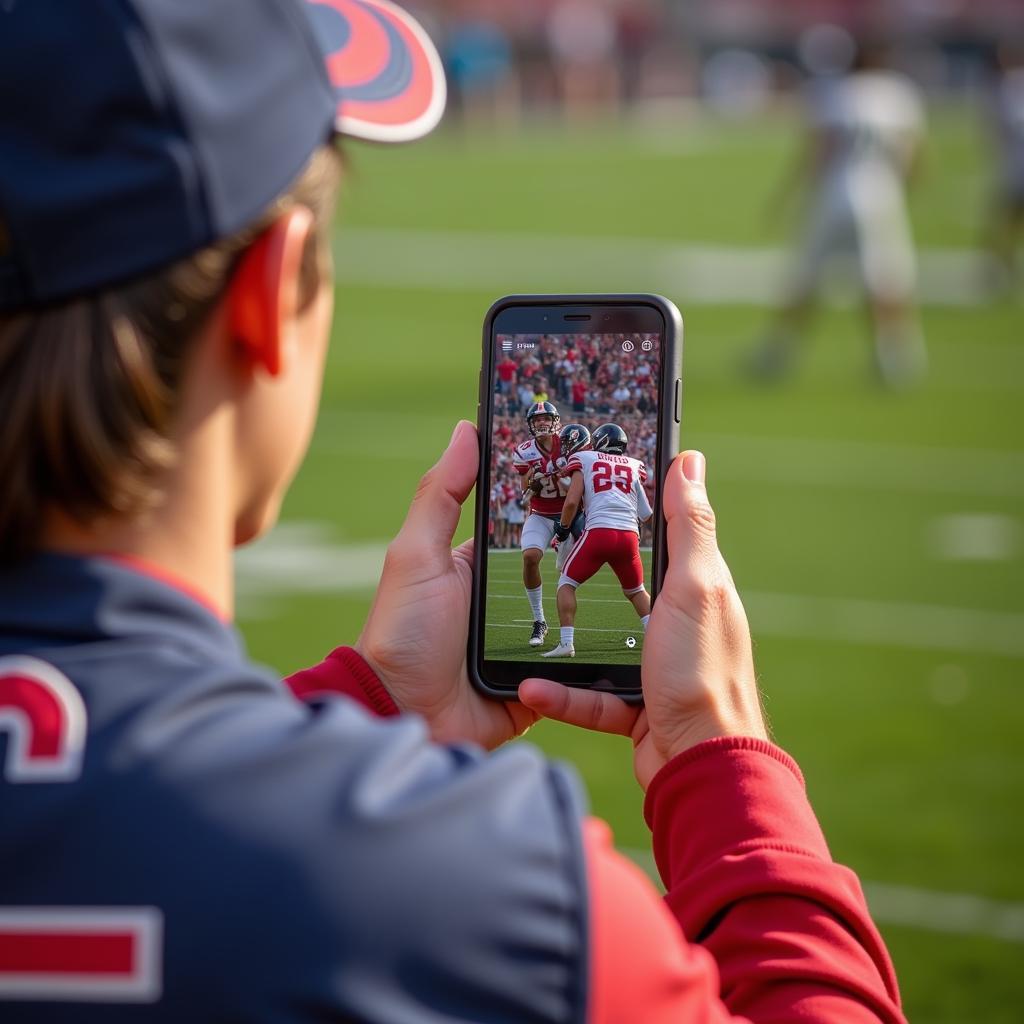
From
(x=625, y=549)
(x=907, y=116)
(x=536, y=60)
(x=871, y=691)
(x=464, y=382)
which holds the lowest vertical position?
(x=625, y=549)

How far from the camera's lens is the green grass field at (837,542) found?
514 centimetres

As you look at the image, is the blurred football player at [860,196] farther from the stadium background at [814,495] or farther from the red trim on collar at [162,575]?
the red trim on collar at [162,575]

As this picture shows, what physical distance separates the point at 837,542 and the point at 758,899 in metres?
7.68

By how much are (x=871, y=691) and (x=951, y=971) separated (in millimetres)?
2350

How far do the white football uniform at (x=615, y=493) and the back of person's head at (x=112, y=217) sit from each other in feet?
3.22

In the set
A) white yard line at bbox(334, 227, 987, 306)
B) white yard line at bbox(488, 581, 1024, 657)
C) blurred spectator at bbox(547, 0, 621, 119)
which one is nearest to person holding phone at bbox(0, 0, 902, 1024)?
white yard line at bbox(488, 581, 1024, 657)

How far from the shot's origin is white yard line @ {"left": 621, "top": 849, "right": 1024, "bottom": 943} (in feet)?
15.4

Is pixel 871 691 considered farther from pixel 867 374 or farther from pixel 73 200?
pixel 867 374

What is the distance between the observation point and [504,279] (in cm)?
1784

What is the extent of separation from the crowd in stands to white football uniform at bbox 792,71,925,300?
1097 cm

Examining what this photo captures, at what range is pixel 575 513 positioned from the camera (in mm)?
2209

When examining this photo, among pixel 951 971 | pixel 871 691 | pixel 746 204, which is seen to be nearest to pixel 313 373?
pixel 951 971

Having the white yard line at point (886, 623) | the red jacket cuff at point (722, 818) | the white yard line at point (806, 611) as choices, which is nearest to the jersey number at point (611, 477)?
the red jacket cuff at point (722, 818)

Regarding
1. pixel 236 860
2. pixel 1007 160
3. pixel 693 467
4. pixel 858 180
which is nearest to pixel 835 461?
pixel 858 180
